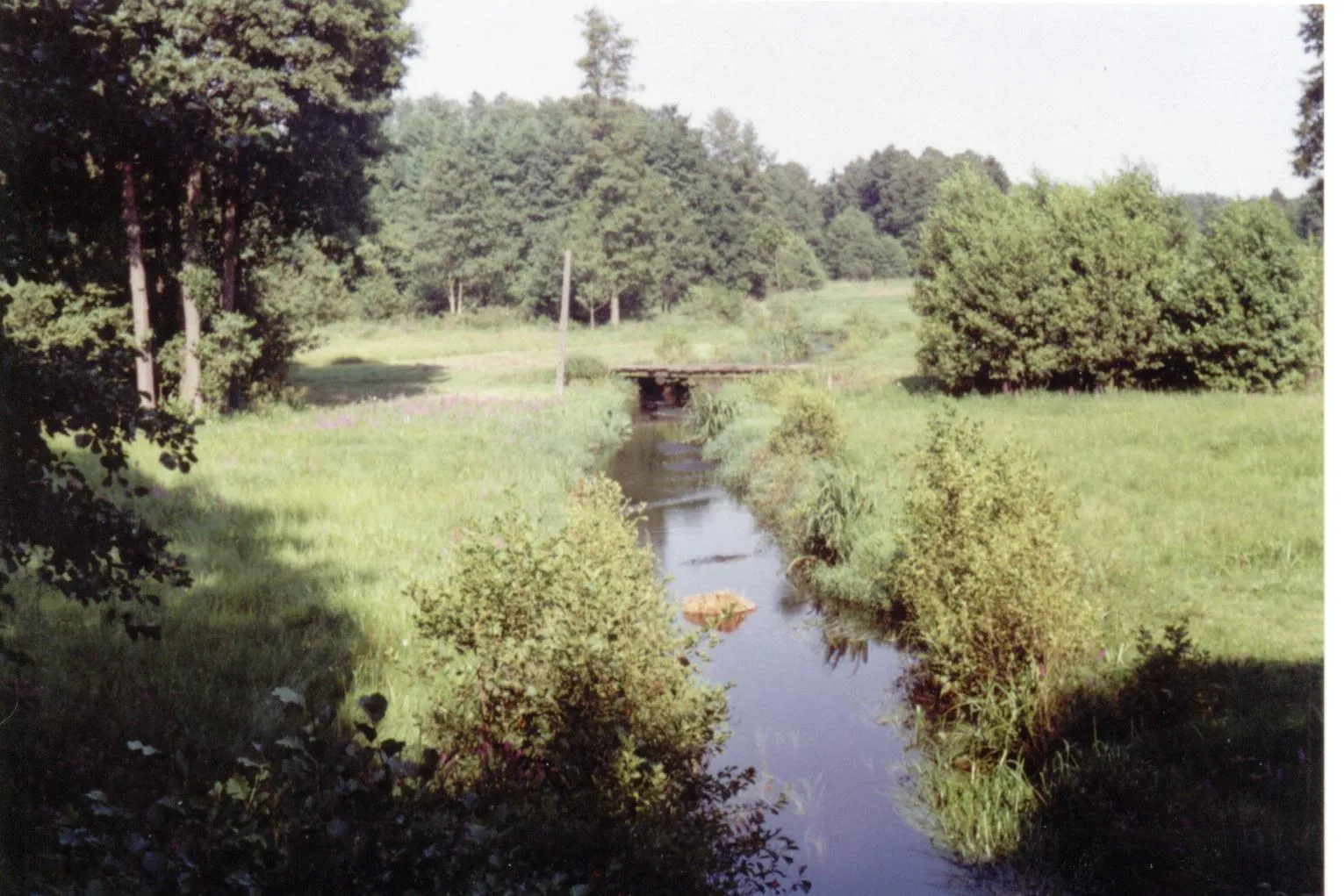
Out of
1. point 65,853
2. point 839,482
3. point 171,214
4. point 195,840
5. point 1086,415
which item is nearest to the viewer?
point 195,840

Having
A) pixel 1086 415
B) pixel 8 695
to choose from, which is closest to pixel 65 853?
pixel 8 695

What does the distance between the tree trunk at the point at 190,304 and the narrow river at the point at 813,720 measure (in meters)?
12.6

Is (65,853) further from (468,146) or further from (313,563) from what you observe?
(468,146)

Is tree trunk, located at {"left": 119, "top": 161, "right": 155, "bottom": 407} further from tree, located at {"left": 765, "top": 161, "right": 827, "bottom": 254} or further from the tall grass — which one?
tree, located at {"left": 765, "top": 161, "right": 827, "bottom": 254}

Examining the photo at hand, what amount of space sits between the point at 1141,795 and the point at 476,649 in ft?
14.5

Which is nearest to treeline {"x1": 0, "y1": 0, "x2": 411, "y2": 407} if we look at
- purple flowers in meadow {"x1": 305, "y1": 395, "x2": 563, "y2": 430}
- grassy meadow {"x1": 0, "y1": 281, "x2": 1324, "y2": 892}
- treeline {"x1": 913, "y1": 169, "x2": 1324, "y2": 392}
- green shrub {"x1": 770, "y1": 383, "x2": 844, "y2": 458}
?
grassy meadow {"x1": 0, "y1": 281, "x2": 1324, "y2": 892}

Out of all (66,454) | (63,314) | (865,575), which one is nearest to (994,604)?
(865,575)

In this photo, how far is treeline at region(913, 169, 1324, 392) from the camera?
22328mm

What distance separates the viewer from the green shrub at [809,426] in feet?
62.0

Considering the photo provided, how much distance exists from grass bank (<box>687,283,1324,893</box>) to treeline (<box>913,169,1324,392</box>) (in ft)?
11.7

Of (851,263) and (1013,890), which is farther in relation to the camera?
(851,263)

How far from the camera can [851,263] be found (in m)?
100

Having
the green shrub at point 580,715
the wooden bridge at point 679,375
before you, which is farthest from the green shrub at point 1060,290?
the green shrub at point 580,715

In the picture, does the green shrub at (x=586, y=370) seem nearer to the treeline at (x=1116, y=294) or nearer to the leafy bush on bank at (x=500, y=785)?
the treeline at (x=1116, y=294)
